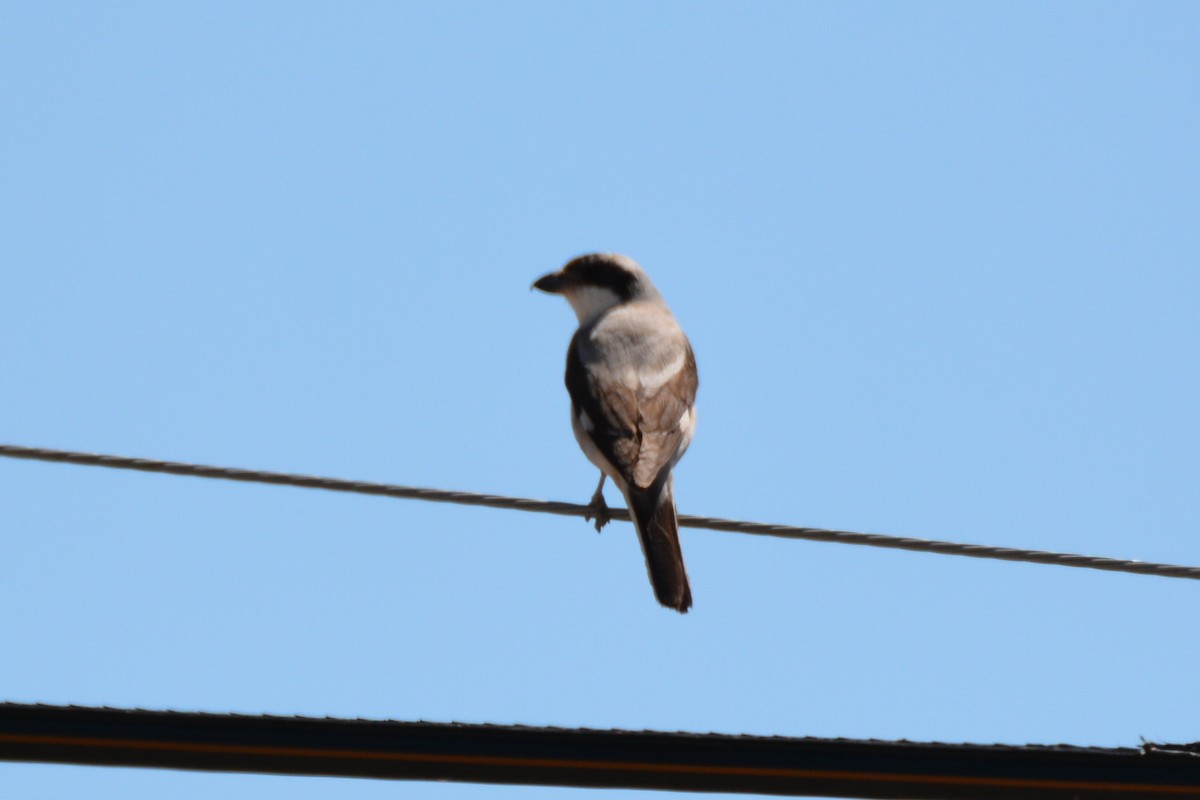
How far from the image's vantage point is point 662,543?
274 inches

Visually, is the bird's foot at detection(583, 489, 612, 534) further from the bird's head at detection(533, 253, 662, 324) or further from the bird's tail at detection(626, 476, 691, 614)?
the bird's head at detection(533, 253, 662, 324)

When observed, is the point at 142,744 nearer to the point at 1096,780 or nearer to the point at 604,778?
the point at 604,778

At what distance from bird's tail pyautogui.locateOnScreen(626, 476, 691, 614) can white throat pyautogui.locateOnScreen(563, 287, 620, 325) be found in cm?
297

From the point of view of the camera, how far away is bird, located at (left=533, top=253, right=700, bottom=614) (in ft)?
23.0

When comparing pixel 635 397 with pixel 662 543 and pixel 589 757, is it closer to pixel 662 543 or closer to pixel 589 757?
pixel 662 543

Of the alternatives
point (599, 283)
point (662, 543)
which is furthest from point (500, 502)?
point (599, 283)

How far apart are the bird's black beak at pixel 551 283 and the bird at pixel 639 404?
17.1 inches

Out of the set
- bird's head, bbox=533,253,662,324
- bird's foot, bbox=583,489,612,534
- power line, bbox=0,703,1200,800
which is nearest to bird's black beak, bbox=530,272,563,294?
bird's head, bbox=533,253,662,324

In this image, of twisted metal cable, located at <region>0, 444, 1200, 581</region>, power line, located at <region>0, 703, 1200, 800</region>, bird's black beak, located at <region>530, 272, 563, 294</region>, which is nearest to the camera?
power line, located at <region>0, 703, 1200, 800</region>

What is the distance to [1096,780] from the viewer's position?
176 inches

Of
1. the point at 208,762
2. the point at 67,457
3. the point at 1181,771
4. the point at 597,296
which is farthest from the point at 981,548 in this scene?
the point at 597,296

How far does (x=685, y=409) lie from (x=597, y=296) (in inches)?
89.2

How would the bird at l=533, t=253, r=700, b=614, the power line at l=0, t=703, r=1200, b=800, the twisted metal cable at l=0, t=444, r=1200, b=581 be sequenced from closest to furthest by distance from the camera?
1. the power line at l=0, t=703, r=1200, b=800
2. the twisted metal cable at l=0, t=444, r=1200, b=581
3. the bird at l=533, t=253, r=700, b=614

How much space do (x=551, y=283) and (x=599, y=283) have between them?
46 centimetres
